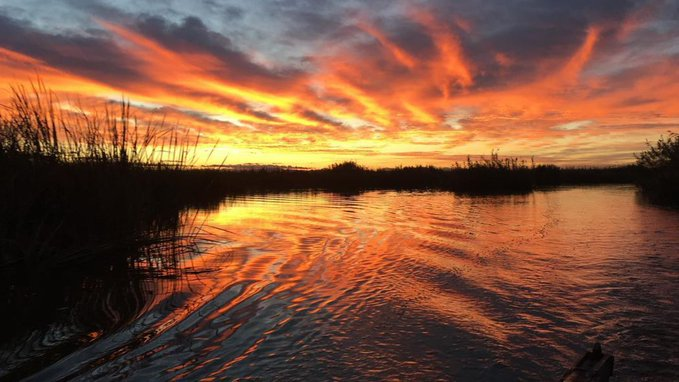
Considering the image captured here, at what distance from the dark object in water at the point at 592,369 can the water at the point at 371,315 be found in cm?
55

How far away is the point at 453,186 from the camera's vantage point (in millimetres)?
28531

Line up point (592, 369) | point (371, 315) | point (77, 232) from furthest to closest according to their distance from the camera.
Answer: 1. point (77, 232)
2. point (371, 315)
3. point (592, 369)

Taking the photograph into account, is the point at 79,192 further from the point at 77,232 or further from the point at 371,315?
the point at 371,315

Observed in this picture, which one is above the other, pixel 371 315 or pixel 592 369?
pixel 592 369

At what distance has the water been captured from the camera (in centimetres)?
327

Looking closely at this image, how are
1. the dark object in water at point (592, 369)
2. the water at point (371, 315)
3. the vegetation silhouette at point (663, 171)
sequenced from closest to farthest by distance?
the dark object in water at point (592, 369), the water at point (371, 315), the vegetation silhouette at point (663, 171)

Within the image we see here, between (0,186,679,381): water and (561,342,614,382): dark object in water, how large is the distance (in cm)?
55

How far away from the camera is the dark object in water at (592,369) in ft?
7.77

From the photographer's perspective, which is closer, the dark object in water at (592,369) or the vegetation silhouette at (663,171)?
the dark object in water at (592,369)

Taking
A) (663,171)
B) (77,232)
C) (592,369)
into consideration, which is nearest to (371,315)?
(592,369)

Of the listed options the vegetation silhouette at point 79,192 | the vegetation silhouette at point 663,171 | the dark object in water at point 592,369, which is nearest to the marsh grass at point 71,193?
the vegetation silhouette at point 79,192

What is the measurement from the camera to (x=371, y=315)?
14.6ft

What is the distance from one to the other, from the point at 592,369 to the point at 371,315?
7.42 ft

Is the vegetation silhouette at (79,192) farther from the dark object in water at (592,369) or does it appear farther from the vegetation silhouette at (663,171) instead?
the vegetation silhouette at (663,171)
